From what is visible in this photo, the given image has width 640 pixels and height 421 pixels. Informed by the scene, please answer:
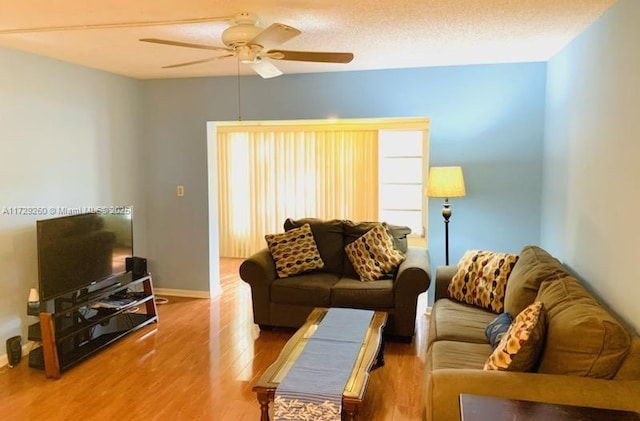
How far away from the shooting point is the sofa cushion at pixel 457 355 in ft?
8.25

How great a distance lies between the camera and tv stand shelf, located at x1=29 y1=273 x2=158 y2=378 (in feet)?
11.1

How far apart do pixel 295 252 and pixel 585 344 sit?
2.82m

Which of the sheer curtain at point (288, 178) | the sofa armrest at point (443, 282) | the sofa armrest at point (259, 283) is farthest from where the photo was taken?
the sheer curtain at point (288, 178)

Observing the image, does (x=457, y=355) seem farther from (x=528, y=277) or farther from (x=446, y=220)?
(x=446, y=220)

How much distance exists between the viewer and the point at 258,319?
4297 millimetres

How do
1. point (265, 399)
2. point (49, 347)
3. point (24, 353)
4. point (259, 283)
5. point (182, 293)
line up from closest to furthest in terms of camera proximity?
point (265, 399) < point (49, 347) < point (24, 353) < point (259, 283) < point (182, 293)

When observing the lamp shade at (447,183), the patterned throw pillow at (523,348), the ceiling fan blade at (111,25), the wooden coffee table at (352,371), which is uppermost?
the ceiling fan blade at (111,25)

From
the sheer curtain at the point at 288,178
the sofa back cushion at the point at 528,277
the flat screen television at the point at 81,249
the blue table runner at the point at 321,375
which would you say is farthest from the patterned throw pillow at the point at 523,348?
the sheer curtain at the point at 288,178

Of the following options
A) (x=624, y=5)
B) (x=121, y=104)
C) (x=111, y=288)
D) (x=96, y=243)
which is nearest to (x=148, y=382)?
(x=111, y=288)

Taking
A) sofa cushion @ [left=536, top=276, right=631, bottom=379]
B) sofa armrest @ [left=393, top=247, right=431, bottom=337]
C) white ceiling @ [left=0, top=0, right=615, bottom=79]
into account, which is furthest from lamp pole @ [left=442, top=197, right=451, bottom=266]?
sofa cushion @ [left=536, top=276, right=631, bottom=379]

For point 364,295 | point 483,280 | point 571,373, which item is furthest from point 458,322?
point 571,373

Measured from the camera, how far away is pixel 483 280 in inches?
138

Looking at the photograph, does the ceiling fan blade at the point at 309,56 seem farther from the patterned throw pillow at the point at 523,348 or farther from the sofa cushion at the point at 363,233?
the sofa cushion at the point at 363,233

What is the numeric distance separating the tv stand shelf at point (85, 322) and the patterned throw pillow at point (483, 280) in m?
2.76
